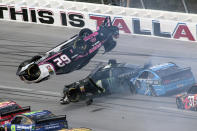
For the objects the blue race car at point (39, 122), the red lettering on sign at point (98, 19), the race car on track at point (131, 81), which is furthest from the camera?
the red lettering on sign at point (98, 19)

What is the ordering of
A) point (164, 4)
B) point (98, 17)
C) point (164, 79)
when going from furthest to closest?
point (98, 17)
point (164, 4)
point (164, 79)

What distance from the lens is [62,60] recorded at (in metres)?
23.8

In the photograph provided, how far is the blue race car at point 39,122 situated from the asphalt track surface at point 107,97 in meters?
2.38

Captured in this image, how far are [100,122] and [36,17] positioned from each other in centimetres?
1795

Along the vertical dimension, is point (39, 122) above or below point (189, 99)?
below

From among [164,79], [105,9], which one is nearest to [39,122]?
[164,79]

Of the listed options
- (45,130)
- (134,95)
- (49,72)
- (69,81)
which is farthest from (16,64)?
(45,130)

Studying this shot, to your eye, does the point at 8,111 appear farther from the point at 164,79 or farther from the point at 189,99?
the point at 189,99

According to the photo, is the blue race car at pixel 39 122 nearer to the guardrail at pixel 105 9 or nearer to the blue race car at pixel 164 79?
the blue race car at pixel 164 79

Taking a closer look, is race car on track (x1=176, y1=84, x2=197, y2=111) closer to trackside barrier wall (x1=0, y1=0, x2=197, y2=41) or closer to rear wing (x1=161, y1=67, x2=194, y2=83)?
rear wing (x1=161, y1=67, x2=194, y2=83)

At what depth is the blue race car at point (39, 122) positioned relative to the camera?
1802 centimetres

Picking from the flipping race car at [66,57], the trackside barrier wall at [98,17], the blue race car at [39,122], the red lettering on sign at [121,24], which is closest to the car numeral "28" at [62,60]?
the flipping race car at [66,57]

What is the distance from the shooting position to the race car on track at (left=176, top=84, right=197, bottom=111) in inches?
776

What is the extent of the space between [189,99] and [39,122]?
5510 mm
